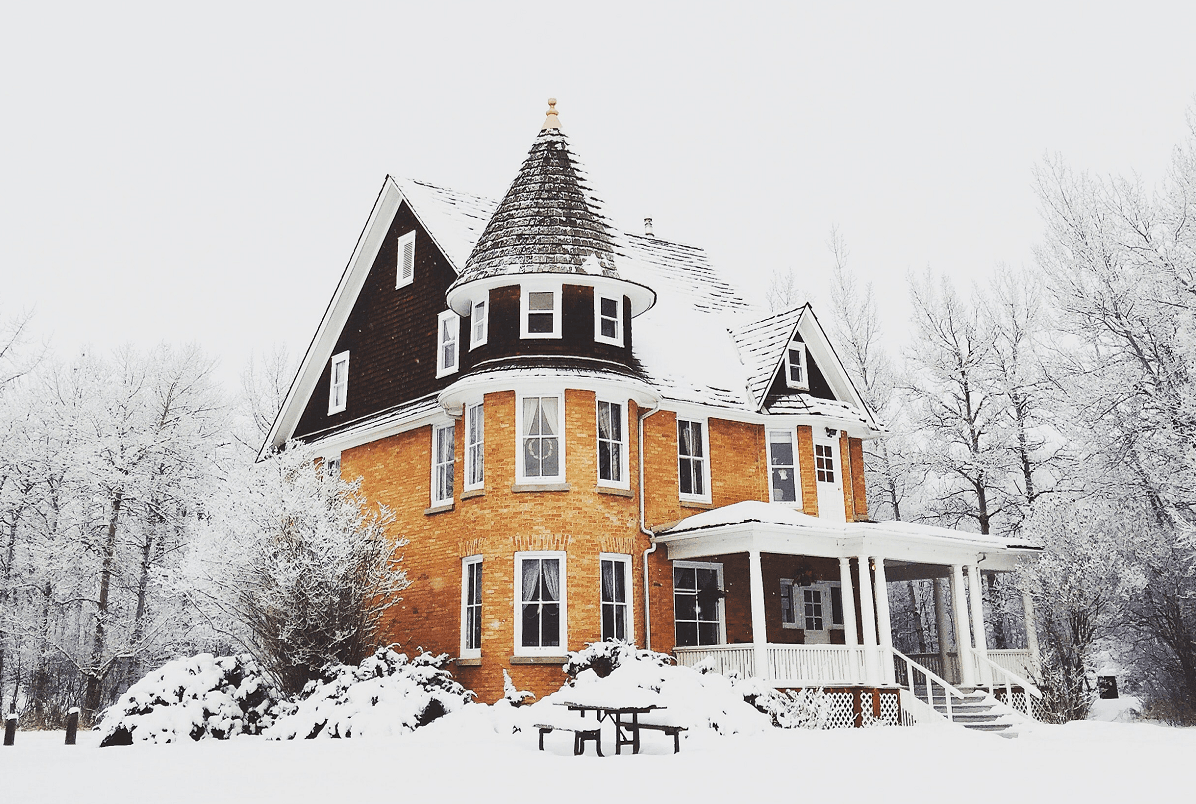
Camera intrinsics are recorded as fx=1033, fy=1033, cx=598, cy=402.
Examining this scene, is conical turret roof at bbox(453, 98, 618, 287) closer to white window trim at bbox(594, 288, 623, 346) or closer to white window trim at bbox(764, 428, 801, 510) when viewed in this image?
white window trim at bbox(594, 288, 623, 346)

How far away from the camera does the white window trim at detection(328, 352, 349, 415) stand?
24906 millimetres

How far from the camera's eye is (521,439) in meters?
19.6

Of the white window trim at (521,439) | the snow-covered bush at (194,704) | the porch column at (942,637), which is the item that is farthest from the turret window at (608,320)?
the porch column at (942,637)

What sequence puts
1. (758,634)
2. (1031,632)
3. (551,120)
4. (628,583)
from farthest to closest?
(551,120) → (1031,632) → (628,583) → (758,634)

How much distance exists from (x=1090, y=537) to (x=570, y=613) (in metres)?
10.9

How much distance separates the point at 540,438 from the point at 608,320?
3045mm

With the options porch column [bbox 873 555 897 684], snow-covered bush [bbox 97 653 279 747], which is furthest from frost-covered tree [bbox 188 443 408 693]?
porch column [bbox 873 555 897 684]

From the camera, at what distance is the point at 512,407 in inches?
778

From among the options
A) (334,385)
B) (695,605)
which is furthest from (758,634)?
(334,385)

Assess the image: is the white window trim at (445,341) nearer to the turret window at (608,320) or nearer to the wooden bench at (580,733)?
the turret window at (608,320)

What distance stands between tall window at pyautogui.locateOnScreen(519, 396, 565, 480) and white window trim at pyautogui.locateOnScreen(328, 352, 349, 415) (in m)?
6.76

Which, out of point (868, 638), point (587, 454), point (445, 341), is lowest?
point (868, 638)

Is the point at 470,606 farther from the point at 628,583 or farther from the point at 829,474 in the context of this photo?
the point at 829,474

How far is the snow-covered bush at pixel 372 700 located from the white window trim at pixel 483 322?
247 inches
